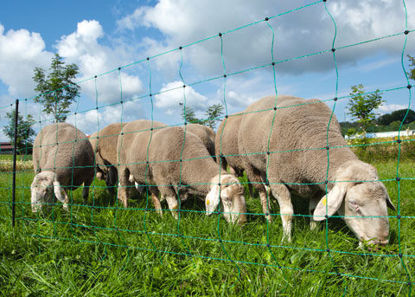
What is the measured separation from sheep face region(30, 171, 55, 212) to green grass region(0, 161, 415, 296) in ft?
3.17

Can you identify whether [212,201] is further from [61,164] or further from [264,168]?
[61,164]

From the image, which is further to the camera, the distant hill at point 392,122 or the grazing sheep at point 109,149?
the grazing sheep at point 109,149

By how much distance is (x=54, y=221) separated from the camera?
342 centimetres

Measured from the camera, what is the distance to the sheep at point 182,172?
3473 mm

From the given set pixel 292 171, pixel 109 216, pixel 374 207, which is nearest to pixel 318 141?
pixel 292 171

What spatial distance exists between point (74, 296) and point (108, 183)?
536cm

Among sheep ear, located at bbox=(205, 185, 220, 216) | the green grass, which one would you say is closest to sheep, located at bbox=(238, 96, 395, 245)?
the green grass

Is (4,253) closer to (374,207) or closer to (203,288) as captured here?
(203,288)

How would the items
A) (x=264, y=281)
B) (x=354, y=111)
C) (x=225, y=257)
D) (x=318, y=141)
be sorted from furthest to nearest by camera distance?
(x=354, y=111)
(x=318, y=141)
(x=225, y=257)
(x=264, y=281)

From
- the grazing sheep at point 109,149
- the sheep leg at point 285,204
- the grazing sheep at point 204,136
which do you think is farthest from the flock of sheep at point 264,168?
the grazing sheep at point 109,149

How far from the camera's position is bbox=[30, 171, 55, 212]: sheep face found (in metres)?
4.29

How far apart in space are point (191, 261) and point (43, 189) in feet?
9.88

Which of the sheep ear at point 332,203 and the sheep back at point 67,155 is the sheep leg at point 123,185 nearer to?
the sheep back at point 67,155

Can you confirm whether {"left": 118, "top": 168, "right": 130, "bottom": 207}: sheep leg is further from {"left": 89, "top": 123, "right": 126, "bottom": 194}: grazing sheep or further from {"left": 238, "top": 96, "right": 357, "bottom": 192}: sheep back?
{"left": 238, "top": 96, "right": 357, "bottom": 192}: sheep back
